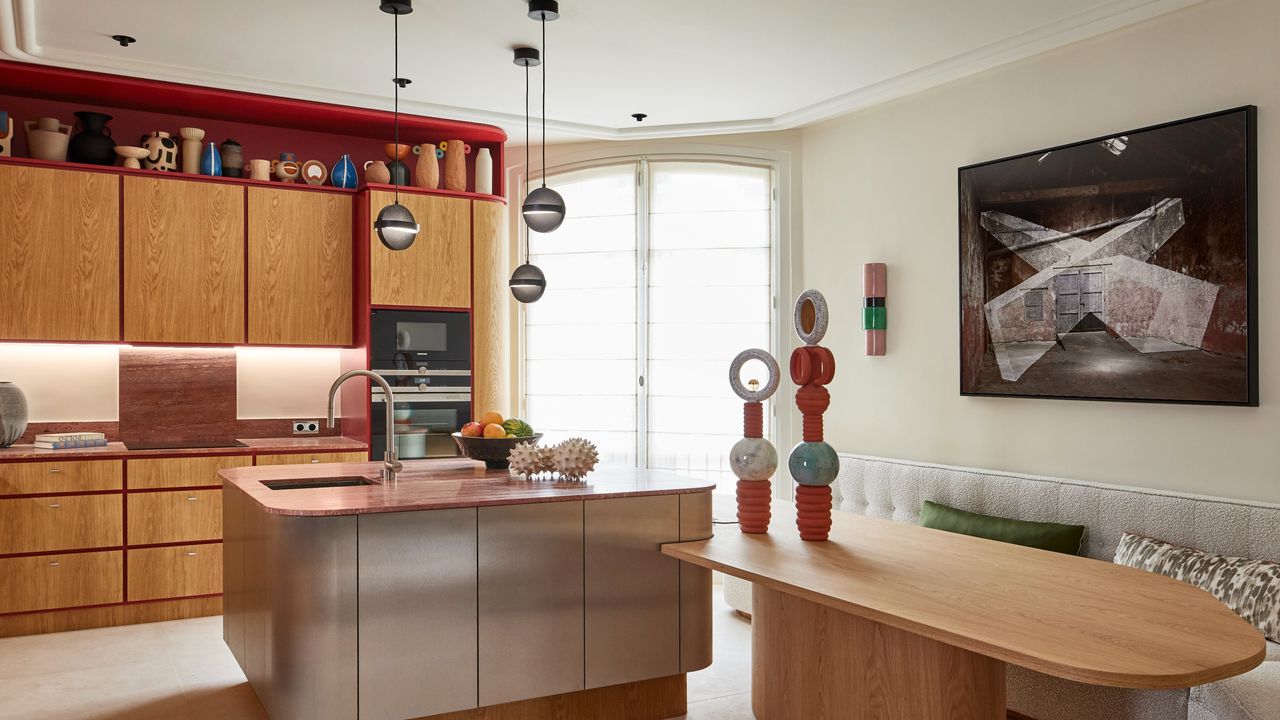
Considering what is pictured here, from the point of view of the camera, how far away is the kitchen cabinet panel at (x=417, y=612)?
279cm

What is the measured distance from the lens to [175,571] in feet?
A: 15.1

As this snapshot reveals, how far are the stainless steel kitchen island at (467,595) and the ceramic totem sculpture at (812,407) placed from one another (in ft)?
1.31

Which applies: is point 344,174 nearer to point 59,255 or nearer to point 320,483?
point 59,255

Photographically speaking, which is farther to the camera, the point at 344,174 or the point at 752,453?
the point at 344,174

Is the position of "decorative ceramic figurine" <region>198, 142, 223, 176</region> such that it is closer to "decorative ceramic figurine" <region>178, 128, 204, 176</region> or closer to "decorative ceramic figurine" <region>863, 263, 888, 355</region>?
"decorative ceramic figurine" <region>178, 128, 204, 176</region>

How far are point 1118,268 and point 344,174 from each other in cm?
385

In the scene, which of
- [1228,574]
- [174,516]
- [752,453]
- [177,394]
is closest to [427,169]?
[177,394]

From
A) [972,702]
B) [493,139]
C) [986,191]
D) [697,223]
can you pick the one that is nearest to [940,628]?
[972,702]

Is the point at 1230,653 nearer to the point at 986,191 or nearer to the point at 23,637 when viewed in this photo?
the point at 986,191

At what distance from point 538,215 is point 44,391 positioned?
2.91 m

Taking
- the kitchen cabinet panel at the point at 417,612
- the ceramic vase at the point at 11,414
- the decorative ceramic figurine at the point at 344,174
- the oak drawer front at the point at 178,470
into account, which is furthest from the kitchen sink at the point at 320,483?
the decorative ceramic figurine at the point at 344,174

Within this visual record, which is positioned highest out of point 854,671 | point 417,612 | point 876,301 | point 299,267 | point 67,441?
point 299,267

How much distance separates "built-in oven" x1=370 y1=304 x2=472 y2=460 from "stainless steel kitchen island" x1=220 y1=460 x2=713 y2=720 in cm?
166

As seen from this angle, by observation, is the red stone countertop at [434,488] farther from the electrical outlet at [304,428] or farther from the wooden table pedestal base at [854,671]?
the electrical outlet at [304,428]
